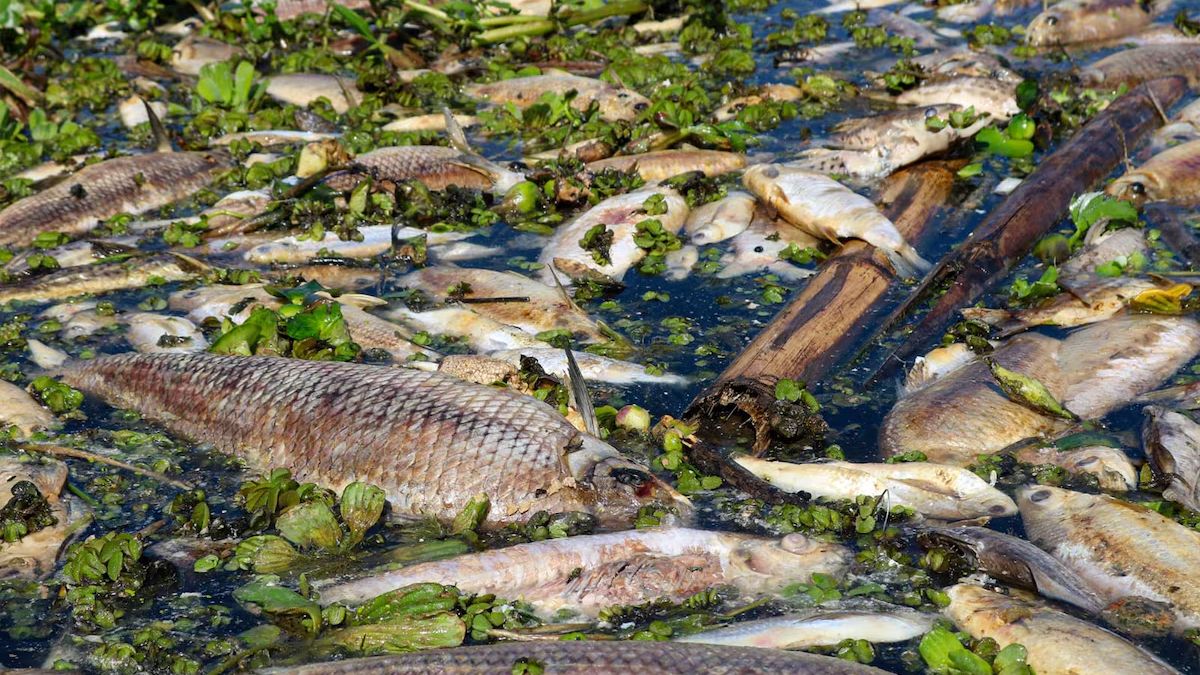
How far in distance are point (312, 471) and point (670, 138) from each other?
4.43 meters

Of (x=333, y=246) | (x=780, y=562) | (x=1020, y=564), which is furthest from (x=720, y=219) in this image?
(x=1020, y=564)

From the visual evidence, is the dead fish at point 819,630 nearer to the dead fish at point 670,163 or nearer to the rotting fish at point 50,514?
the rotting fish at point 50,514

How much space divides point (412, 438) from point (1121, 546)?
2.68 m

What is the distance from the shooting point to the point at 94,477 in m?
5.34

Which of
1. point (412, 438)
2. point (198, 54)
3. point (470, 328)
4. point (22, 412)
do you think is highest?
point (412, 438)

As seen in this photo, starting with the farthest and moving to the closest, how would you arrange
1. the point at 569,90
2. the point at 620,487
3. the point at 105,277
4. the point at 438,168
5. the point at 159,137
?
the point at 569,90
the point at 159,137
the point at 438,168
the point at 105,277
the point at 620,487

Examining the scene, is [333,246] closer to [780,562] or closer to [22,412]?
[22,412]

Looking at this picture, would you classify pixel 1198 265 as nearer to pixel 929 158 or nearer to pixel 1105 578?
pixel 929 158

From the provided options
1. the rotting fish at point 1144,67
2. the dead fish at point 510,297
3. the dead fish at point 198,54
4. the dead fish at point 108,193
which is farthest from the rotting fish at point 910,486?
the dead fish at point 198,54

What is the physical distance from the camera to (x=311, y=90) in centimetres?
1013

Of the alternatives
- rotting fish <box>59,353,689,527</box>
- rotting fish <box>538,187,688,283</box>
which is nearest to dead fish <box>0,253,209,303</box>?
rotting fish <box>59,353,689,527</box>

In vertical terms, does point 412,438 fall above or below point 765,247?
above

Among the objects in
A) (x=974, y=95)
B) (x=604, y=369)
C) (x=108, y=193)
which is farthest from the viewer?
(x=974, y=95)

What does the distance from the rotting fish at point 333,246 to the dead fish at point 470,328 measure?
2.86 feet
